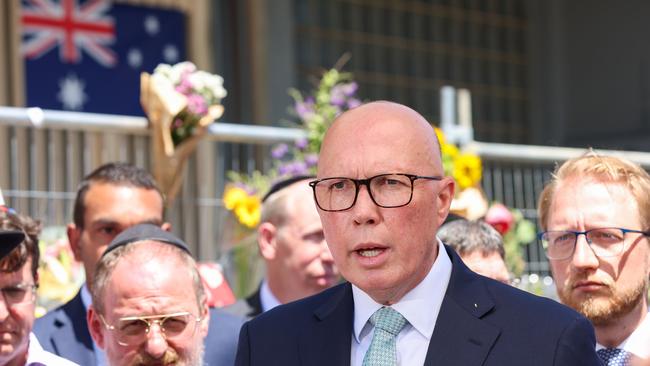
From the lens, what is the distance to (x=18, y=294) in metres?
4.00

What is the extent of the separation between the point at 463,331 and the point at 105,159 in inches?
142

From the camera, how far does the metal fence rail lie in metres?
5.70

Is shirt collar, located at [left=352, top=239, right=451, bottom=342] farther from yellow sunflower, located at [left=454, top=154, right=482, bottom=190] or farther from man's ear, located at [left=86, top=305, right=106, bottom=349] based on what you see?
yellow sunflower, located at [left=454, top=154, right=482, bottom=190]

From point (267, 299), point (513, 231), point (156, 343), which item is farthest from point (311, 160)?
point (156, 343)

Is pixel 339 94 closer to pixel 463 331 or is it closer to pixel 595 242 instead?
pixel 595 242

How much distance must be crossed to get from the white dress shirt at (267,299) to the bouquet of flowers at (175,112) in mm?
889

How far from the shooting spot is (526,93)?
1320cm

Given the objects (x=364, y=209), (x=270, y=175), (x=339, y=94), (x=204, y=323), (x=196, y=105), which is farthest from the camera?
(x=339, y=94)

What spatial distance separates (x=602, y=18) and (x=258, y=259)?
762cm

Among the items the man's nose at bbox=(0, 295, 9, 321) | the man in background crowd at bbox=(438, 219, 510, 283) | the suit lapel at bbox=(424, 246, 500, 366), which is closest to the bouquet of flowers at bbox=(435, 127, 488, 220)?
the man in background crowd at bbox=(438, 219, 510, 283)

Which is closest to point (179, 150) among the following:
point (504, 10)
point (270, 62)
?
point (270, 62)

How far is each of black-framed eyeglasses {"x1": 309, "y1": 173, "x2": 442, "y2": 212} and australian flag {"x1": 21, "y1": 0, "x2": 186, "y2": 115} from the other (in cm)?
682

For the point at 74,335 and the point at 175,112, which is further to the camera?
the point at 175,112

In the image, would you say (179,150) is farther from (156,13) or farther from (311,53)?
(311,53)
